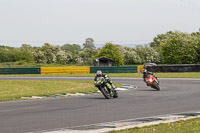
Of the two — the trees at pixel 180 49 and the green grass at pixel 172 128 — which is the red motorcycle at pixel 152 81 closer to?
the green grass at pixel 172 128

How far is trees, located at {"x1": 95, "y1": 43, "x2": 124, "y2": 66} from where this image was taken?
104m

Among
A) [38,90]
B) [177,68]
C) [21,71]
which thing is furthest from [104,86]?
[21,71]

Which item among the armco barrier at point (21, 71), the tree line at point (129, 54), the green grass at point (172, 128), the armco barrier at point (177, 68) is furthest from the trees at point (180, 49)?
the green grass at point (172, 128)

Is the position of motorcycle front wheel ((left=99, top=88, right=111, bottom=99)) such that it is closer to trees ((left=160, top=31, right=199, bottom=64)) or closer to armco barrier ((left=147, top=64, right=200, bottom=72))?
armco barrier ((left=147, top=64, right=200, bottom=72))

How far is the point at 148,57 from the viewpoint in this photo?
130500 millimetres

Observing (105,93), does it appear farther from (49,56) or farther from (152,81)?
(49,56)

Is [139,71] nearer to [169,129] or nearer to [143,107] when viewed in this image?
[143,107]

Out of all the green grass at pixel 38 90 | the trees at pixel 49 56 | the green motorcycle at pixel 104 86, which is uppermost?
the trees at pixel 49 56

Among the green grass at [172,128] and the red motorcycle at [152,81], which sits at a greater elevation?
the red motorcycle at [152,81]

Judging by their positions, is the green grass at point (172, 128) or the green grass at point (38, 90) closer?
the green grass at point (172, 128)

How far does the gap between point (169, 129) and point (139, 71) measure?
3538cm

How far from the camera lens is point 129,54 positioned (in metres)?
132

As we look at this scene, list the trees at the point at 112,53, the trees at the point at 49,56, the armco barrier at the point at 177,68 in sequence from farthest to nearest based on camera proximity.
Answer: the trees at the point at 49,56 → the trees at the point at 112,53 → the armco barrier at the point at 177,68

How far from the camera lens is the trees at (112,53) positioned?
340ft
